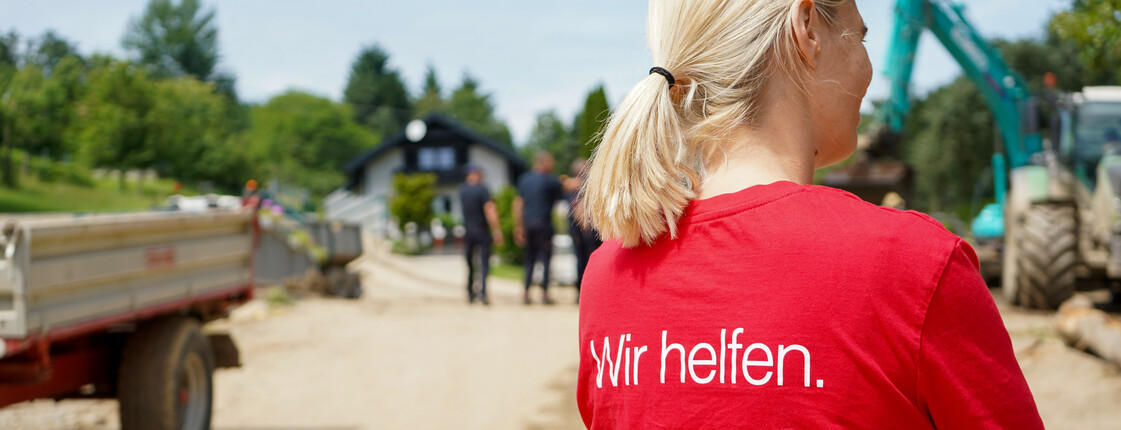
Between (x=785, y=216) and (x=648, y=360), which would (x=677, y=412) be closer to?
(x=648, y=360)

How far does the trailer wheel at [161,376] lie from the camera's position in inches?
187

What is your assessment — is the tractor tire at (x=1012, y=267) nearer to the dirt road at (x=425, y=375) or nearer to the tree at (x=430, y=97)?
the dirt road at (x=425, y=375)

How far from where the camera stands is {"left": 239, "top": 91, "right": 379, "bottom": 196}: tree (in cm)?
7375

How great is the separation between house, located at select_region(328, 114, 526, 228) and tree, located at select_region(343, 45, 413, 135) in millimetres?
45901

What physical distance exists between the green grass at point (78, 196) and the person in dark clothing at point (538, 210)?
10.6 m

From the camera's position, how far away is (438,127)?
5253 cm

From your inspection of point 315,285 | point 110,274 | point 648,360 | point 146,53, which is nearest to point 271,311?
point 315,285

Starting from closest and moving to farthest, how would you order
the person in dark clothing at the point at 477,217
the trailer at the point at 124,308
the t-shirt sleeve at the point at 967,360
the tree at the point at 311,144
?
the t-shirt sleeve at the point at 967,360 → the trailer at the point at 124,308 → the person in dark clothing at the point at 477,217 → the tree at the point at 311,144

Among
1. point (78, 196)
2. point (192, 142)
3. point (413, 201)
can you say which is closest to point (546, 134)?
point (192, 142)

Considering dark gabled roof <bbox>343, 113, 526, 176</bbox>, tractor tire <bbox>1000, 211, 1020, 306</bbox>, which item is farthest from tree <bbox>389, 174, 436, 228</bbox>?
tractor tire <bbox>1000, 211, 1020, 306</bbox>

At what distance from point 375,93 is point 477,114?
11.5m

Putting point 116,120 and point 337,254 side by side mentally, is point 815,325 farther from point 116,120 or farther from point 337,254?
point 116,120

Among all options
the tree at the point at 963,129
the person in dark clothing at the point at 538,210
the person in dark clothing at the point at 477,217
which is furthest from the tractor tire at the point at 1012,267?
the tree at the point at 963,129

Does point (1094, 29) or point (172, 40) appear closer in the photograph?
point (1094, 29)
